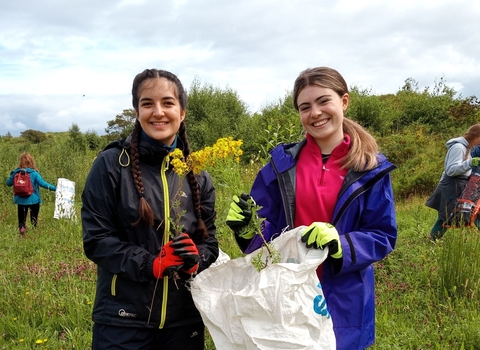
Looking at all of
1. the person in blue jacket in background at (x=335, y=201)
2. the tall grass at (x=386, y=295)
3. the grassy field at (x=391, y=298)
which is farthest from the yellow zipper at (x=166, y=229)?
the grassy field at (x=391, y=298)

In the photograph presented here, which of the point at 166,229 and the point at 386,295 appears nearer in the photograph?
the point at 166,229

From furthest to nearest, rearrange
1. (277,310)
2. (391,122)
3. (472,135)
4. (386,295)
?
(391,122) < (472,135) < (386,295) < (277,310)

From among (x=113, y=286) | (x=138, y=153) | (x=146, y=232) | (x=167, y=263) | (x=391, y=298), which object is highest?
(x=138, y=153)

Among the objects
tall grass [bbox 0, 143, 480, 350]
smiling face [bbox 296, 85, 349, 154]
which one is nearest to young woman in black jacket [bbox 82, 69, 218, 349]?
tall grass [bbox 0, 143, 480, 350]

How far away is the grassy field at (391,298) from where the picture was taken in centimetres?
332

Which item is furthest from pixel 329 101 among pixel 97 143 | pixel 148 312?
pixel 97 143

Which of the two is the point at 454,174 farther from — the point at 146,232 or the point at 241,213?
the point at 146,232

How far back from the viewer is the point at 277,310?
1.63m

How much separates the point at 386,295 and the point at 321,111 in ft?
8.88

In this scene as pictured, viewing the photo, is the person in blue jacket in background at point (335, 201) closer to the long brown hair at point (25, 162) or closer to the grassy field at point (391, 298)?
the grassy field at point (391, 298)

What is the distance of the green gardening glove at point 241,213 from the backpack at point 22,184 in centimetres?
744

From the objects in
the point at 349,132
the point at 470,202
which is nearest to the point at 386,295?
the point at 470,202

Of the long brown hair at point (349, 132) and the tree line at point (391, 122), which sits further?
the tree line at point (391, 122)

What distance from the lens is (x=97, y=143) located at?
23.0 m
